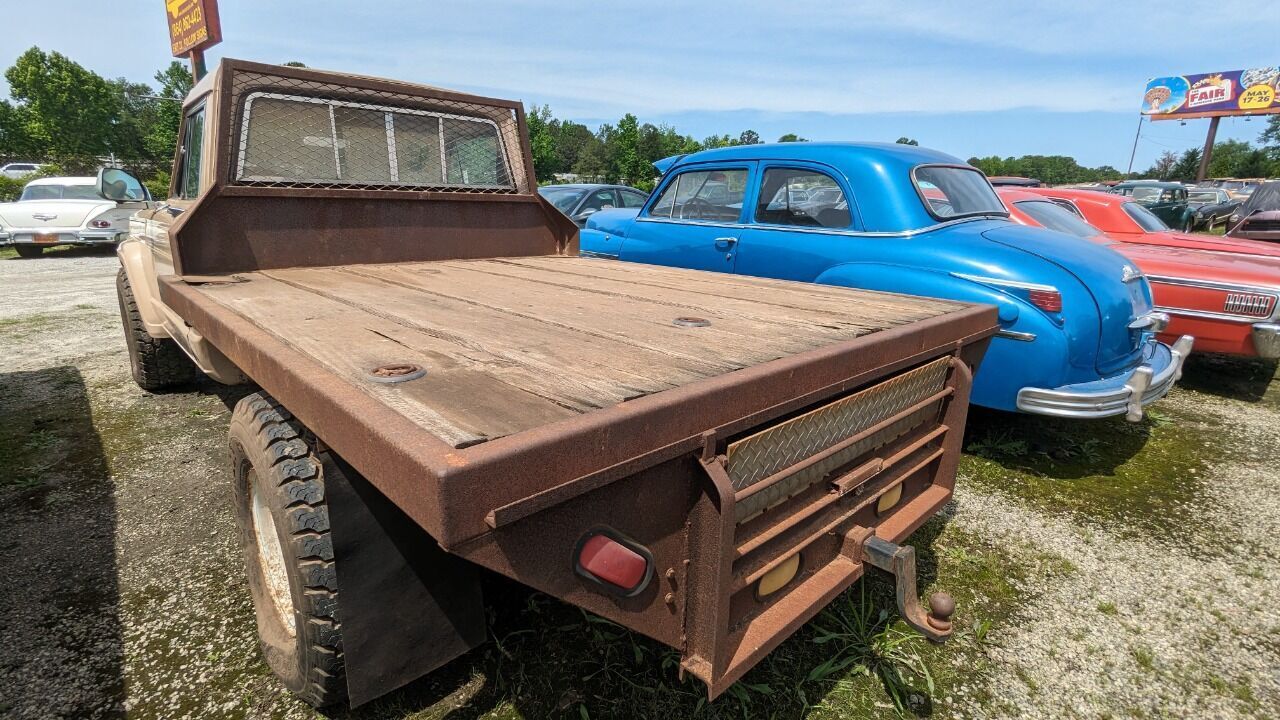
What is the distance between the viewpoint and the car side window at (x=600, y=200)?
887 centimetres

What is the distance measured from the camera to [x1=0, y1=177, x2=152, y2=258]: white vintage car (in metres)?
11.3

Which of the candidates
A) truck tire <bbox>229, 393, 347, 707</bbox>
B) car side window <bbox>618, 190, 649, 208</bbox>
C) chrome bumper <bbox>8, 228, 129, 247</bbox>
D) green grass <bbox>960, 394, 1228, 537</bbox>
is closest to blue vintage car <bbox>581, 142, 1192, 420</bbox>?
green grass <bbox>960, 394, 1228, 537</bbox>

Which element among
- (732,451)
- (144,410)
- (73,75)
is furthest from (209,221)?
(73,75)

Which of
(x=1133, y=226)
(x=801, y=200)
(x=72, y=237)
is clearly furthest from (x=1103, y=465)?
(x=72, y=237)

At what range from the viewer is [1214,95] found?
3766cm

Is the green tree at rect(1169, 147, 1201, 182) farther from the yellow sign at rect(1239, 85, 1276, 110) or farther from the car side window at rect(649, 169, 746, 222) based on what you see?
the car side window at rect(649, 169, 746, 222)

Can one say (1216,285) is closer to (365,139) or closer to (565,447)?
(565,447)

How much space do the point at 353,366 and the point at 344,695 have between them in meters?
1.00

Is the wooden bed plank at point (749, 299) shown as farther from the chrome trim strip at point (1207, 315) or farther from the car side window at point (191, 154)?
the chrome trim strip at point (1207, 315)

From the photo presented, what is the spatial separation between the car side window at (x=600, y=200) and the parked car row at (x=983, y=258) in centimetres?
346

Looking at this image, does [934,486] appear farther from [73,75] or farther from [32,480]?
[73,75]

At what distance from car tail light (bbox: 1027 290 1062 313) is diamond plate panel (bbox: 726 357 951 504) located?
59.9 inches

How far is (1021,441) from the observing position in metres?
3.94

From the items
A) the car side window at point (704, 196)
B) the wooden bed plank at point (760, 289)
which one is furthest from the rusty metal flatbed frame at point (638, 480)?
the car side window at point (704, 196)
